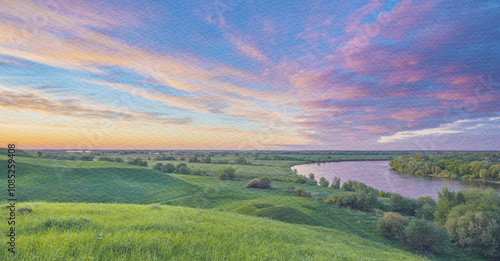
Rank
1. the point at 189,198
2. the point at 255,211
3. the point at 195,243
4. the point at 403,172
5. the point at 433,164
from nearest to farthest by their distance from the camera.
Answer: the point at 195,243, the point at 255,211, the point at 189,198, the point at 433,164, the point at 403,172

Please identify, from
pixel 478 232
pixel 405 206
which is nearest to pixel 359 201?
pixel 405 206

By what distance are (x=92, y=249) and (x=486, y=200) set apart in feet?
208

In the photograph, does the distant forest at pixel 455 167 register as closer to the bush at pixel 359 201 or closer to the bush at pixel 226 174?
the bush at pixel 359 201

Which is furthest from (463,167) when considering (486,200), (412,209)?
(486,200)

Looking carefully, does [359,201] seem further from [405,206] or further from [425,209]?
[425,209]

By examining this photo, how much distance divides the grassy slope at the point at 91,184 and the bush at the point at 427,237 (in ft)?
163

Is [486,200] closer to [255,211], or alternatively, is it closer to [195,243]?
[255,211]

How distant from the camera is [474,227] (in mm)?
35906

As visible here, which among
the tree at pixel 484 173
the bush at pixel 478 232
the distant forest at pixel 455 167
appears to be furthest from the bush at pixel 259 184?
the tree at pixel 484 173

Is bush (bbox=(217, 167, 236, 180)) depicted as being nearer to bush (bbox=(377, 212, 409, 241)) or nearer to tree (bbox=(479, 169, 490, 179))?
bush (bbox=(377, 212, 409, 241))

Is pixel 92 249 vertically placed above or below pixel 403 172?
above

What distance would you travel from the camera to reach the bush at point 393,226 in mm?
38750

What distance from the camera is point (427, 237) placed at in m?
34.0

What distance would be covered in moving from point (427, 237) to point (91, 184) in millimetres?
66684
